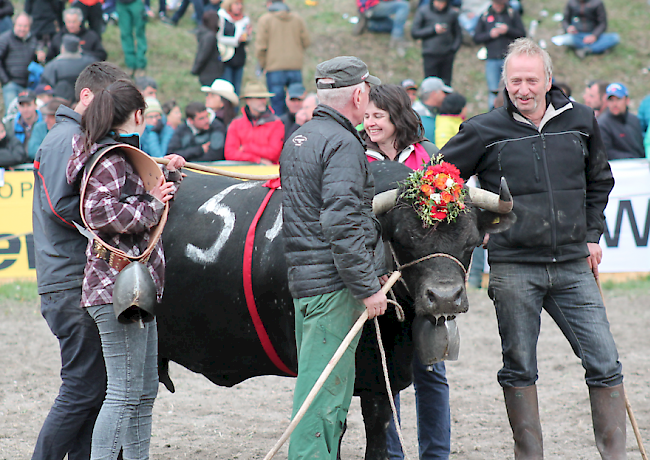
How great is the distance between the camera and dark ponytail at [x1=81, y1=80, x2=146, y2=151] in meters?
3.46

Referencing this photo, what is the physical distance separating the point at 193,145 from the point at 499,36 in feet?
19.8

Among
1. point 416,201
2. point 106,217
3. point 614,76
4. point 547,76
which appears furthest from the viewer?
point 614,76

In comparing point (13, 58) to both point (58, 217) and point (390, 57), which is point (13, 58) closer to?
point (390, 57)

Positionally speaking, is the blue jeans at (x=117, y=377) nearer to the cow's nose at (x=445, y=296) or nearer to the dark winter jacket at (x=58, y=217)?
the dark winter jacket at (x=58, y=217)

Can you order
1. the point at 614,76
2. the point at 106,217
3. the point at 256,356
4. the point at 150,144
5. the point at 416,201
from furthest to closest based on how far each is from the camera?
the point at 614,76, the point at 150,144, the point at 256,356, the point at 416,201, the point at 106,217

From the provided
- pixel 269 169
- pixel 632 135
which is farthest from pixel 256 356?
pixel 632 135

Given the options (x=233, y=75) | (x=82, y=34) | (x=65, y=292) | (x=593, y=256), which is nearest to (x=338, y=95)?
(x=65, y=292)

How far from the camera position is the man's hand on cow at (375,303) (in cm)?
336

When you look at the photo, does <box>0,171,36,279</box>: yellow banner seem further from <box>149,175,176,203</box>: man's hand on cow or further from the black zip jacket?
the black zip jacket

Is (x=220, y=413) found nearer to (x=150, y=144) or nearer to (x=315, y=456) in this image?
(x=315, y=456)

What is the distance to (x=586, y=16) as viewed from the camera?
57.0 feet

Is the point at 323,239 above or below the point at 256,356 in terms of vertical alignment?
above

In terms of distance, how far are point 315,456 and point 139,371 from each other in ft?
2.97

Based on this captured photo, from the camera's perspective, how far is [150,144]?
33.3ft
